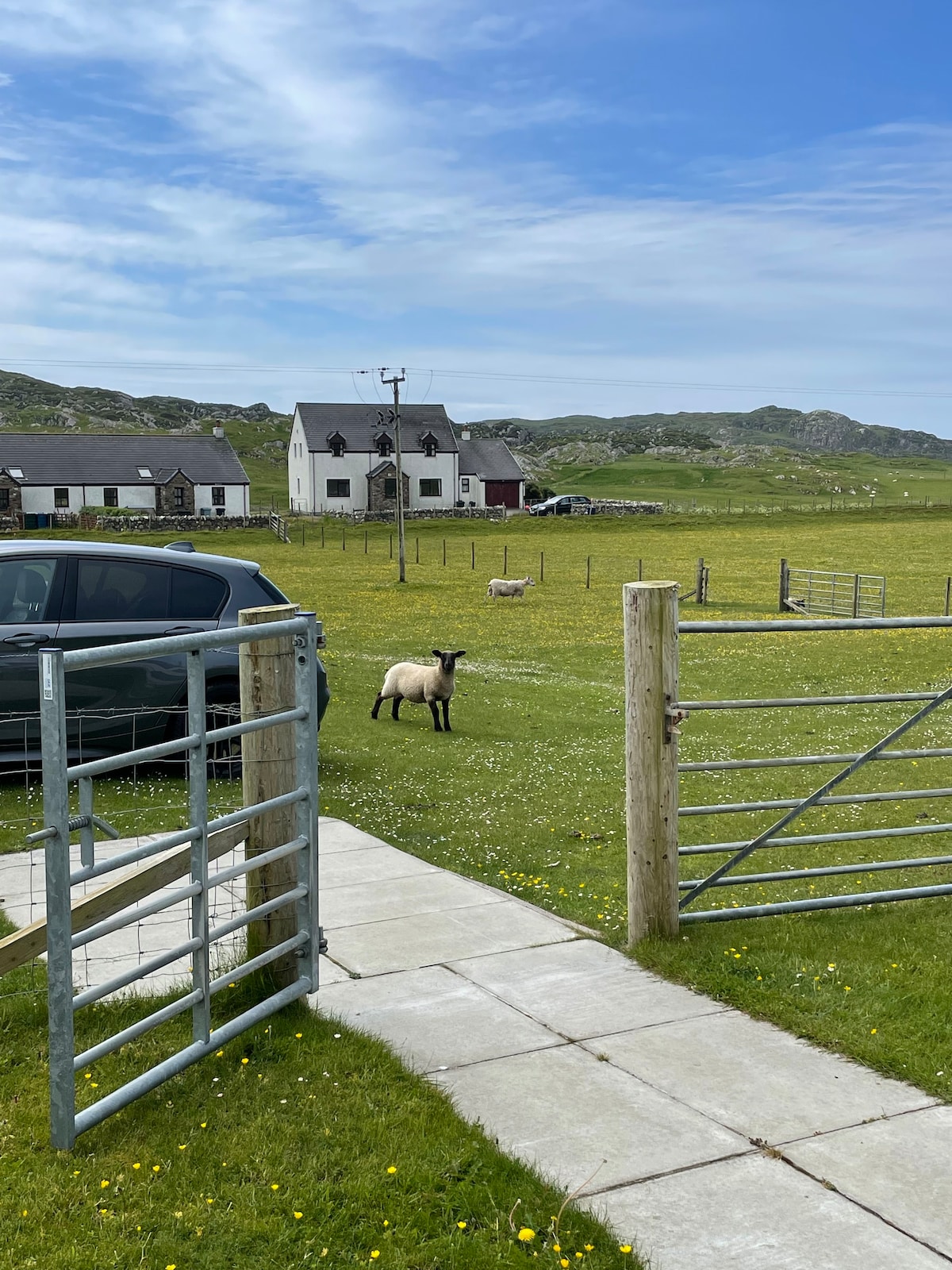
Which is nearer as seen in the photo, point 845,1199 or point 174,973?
point 845,1199

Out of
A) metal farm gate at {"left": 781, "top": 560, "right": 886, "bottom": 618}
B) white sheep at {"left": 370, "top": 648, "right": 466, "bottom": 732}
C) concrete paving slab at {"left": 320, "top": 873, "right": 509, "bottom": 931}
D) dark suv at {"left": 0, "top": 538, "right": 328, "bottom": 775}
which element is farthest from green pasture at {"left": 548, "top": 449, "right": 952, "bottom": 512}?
concrete paving slab at {"left": 320, "top": 873, "right": 509, "bottom": 931}

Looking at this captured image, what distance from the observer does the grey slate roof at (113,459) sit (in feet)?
288

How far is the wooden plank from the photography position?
183 inches

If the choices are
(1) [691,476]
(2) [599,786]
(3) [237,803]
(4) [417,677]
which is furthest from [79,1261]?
(1) [691,476]

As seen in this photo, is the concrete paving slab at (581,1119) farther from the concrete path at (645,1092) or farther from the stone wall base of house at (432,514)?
the stone wall base of house at (432,514)

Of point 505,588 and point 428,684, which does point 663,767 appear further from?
point 505,588

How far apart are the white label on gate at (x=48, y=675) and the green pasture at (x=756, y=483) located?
10316 cm

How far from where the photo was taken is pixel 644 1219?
3824mm

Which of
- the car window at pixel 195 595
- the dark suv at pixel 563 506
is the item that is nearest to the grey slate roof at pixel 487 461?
the dark suv at pixel 563 506

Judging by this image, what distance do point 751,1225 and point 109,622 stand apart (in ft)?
26.7

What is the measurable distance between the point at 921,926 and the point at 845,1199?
305cm

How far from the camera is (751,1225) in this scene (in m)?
3.80

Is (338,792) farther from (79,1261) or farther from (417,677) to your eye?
(79,1261)

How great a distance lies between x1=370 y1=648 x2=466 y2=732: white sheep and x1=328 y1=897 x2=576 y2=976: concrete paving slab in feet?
24.1
